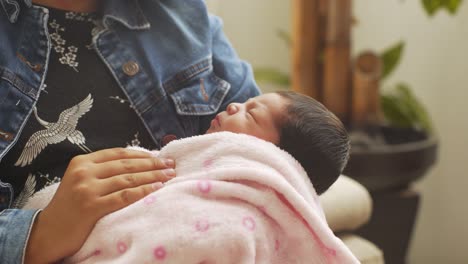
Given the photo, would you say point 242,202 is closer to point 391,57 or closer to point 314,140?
point 314,140

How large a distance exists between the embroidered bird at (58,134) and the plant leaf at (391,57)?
149 cm

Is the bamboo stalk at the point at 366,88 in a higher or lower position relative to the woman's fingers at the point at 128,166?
lower

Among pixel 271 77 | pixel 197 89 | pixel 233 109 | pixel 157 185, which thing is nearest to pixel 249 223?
pixel 157 185

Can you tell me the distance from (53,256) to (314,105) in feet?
1.41

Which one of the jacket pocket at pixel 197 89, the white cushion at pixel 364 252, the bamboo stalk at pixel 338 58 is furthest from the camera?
the bamboo stalk at pixel 338 58

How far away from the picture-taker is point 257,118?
3.30ft

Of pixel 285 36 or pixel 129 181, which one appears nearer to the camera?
pixel 129 181

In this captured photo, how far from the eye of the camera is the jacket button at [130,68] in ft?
3.56

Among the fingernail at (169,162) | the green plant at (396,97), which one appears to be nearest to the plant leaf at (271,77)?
the green plant at (396,97)

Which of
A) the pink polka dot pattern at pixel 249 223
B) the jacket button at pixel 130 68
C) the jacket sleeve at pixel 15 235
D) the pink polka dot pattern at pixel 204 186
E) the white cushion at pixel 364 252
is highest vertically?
the jacket button at pixel 130 68

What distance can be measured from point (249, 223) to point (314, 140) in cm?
19

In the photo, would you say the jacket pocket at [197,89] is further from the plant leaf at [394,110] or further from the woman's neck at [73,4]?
the plant leaf at [394,110]

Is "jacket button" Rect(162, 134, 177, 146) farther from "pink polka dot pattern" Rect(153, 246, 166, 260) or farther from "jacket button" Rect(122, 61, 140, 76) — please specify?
"pink polka dot pattern" Rect(153, 246, 166, 260)

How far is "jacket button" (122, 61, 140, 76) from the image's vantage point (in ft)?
3.56
